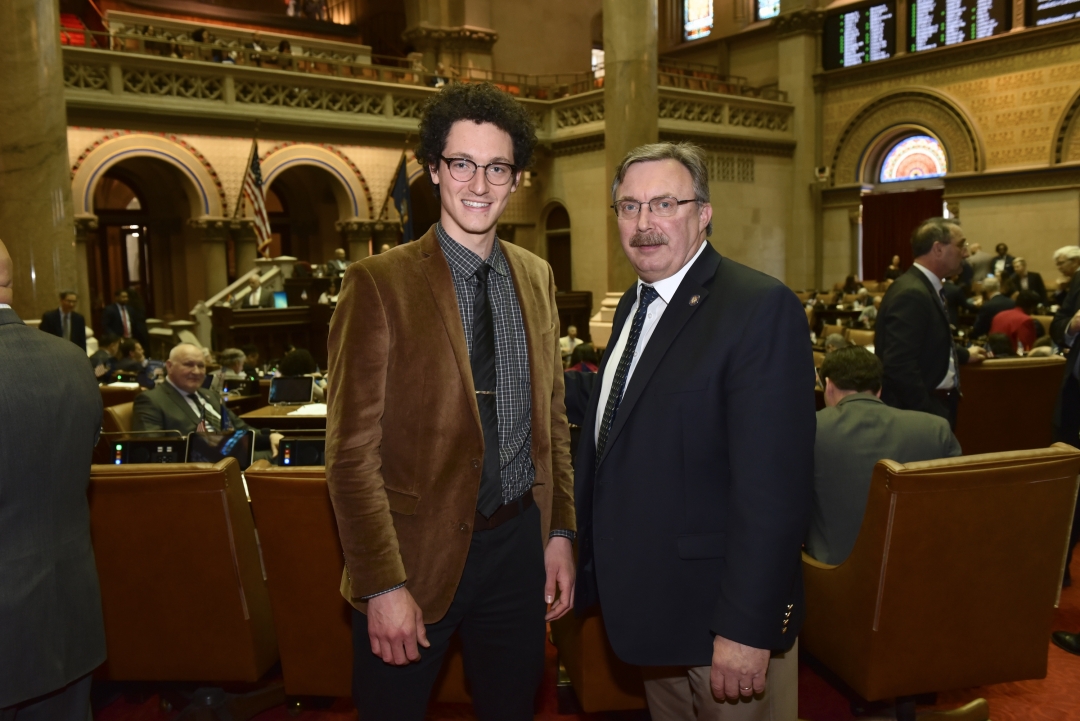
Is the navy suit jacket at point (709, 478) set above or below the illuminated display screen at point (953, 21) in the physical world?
below

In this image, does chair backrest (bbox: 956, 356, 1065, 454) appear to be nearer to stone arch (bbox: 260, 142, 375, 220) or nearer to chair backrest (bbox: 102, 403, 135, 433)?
chair backrest (bbox: 102, 403, 135, 433)

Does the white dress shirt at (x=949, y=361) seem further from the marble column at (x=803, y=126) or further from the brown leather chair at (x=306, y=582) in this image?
the marble column at (x=803, y=126)

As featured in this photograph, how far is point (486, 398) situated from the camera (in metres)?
1.64

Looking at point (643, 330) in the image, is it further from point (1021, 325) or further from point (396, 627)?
point (1021, 325)

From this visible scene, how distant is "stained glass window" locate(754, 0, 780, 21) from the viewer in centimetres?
1798

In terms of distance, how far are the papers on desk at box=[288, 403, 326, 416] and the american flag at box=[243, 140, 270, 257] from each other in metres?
8.40

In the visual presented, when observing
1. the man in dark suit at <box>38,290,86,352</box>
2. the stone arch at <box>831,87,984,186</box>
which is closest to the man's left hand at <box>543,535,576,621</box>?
the man in dark suit at <box>38,290,86,352</box>

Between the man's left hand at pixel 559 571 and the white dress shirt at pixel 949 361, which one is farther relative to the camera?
the white dress shirt at pixel 949 361

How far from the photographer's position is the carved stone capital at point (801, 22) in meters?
16.6

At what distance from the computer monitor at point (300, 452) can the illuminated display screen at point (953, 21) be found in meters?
15.6

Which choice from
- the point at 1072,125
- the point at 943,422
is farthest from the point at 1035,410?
the point at 1072,125

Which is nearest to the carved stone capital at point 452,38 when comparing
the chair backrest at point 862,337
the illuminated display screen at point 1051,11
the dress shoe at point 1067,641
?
the illuminated display screen at point 1051,11

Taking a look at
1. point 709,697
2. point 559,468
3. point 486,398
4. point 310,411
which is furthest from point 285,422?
point 709,697

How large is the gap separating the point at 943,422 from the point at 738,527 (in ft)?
4.80
